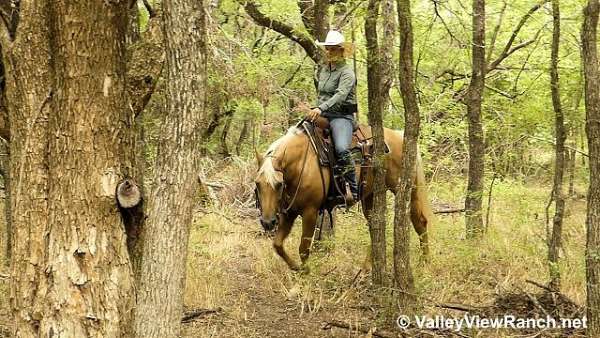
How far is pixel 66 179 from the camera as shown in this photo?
4836mm

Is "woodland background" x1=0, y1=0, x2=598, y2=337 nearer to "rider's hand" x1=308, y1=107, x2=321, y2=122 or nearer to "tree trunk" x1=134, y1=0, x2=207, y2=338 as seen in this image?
"tree trunk" x1=134, y1=0, x2=207, y2=338

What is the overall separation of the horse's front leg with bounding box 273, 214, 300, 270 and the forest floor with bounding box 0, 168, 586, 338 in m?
0.13

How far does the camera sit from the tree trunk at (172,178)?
163 inches

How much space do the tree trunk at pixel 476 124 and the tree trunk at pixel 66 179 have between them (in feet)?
16.3

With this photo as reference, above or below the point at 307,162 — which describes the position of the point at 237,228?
below

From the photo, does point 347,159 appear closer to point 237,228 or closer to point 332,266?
point 332,266

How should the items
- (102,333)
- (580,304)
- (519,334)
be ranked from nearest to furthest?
(102,333), (519,334), (580,304)

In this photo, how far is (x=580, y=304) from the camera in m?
5.99

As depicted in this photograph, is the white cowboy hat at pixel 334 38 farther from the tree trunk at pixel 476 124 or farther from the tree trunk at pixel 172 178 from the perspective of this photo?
the tree trunk at pixel 172 178

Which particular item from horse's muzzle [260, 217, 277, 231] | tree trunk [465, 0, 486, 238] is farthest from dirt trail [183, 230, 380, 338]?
Result: tree trunk [465, 0, 486, 238]

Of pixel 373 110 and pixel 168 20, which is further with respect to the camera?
pixel 373 110

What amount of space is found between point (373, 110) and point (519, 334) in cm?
240

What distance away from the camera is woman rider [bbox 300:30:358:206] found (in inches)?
303

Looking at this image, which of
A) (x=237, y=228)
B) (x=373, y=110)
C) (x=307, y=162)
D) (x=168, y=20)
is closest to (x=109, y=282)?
(x=168, y=20)
